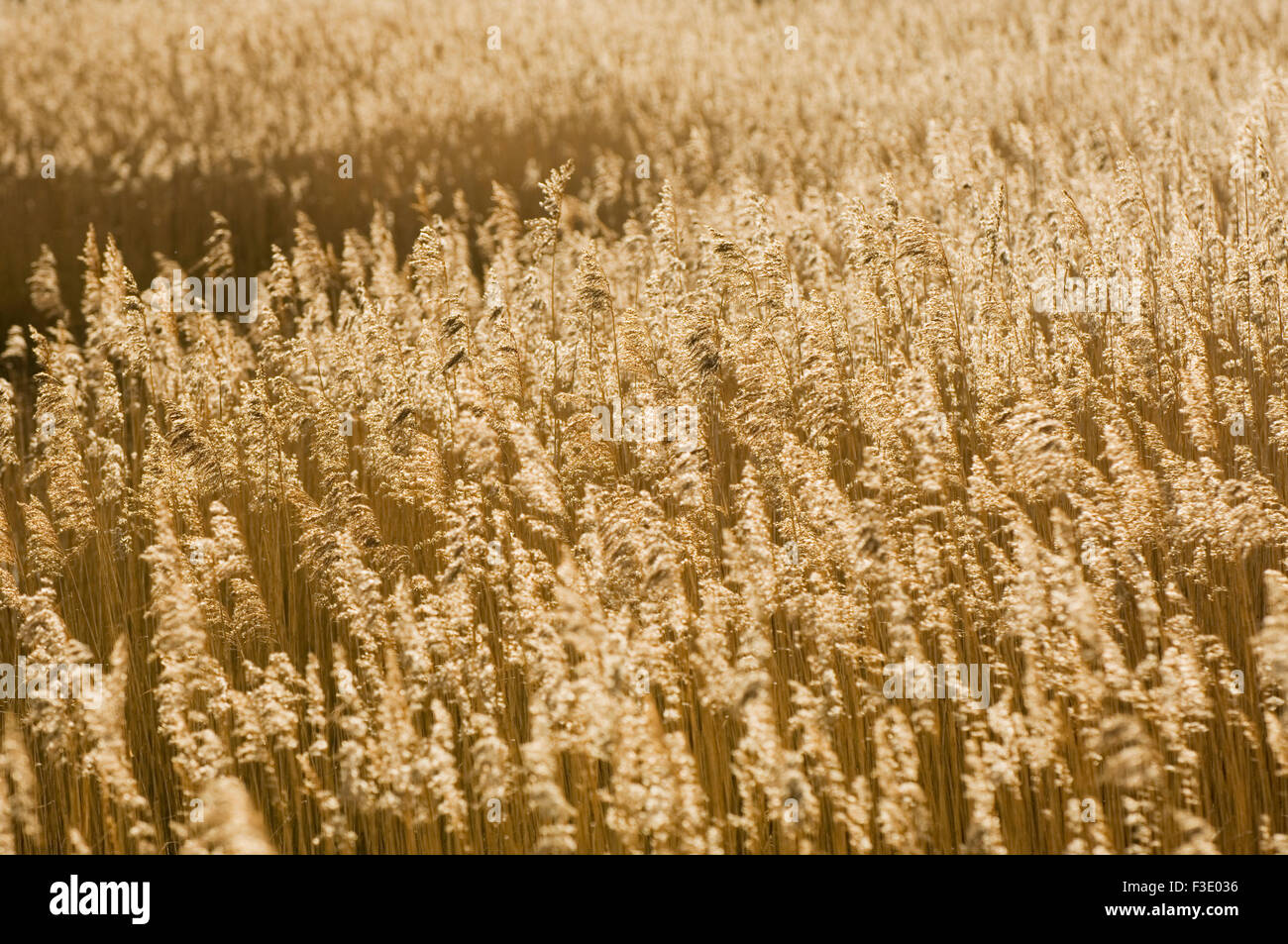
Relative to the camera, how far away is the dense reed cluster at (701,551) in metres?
2.85

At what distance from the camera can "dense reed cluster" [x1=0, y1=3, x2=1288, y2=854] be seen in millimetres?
2852

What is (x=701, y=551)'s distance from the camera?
4.14m

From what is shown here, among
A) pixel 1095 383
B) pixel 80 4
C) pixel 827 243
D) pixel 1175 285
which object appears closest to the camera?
pixel 1095 383

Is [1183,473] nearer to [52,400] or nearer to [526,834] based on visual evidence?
[526,834]

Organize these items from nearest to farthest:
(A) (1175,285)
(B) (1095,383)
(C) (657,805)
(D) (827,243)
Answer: (C) (657,805), (B) (1095,383), (A) (1175,285), (D) (827,243)

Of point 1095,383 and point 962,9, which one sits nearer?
point 1095,383

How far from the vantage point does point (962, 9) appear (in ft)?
51.3

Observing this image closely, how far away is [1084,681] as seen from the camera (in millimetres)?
2670

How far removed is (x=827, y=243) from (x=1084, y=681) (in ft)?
18.3

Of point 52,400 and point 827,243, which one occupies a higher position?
point 827,243

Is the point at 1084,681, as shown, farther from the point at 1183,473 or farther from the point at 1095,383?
the point at 1095,383

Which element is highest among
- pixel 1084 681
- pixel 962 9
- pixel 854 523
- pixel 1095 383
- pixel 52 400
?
pixel 962 9

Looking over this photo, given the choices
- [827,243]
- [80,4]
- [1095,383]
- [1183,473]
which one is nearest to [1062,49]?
[827,243]

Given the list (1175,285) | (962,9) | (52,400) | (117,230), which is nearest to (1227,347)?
(1175,285)
